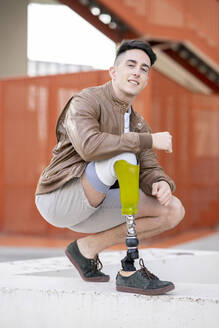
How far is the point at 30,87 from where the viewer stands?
27.2 feet

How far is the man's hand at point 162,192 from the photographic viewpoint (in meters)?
2.81

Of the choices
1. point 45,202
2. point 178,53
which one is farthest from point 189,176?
point 45,202

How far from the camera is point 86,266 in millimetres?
3062

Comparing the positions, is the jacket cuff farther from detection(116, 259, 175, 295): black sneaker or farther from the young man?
detection(116, 259, 175, 295): black sneaker

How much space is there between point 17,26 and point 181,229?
26.2ft

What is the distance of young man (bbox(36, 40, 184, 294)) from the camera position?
2.65 m

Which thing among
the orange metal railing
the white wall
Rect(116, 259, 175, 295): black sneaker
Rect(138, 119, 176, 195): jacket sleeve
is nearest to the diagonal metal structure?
the orange metal railing

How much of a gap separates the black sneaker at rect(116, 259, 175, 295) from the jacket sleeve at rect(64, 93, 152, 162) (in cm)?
55

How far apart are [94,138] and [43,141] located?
18.5 feet

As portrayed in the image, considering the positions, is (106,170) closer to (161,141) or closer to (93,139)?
(93,139)

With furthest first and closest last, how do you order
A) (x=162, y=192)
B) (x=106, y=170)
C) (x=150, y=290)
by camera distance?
(x=162, y=192)
(x=106, y=170)
(x=150, y=290)

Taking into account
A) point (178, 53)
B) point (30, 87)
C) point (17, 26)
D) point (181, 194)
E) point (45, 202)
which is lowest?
point (181, 194)

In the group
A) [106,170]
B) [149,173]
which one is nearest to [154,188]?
[149,173]

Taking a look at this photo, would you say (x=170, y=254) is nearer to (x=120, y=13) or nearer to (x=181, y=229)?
(x=181, y=229)
